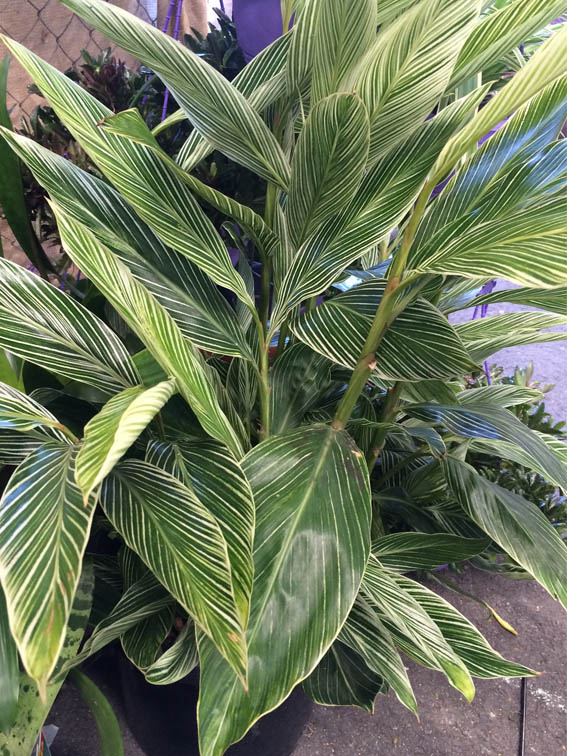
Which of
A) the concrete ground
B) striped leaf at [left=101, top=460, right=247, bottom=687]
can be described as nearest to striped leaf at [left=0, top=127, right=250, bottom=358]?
striped leaf at [left=101, top=460, right=247, bottom=687]

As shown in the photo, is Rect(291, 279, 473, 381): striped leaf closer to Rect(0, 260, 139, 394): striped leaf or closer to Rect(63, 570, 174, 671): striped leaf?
Rect(0, 260, 139, 394): striped leaf

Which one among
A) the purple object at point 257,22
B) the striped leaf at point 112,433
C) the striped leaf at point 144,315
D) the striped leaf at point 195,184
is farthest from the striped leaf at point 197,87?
the purple object at point 257,22

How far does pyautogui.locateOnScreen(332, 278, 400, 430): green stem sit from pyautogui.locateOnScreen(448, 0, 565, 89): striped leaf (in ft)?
0.66

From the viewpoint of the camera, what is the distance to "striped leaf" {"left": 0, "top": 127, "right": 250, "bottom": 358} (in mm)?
535

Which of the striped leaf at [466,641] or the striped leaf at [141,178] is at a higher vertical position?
the striped leaf at [141,178]

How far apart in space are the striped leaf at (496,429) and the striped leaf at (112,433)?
1.12 ft

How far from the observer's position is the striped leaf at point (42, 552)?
30 centimetres

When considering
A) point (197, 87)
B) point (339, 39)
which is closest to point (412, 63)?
point (339, 39)

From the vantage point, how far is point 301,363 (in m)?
0.64

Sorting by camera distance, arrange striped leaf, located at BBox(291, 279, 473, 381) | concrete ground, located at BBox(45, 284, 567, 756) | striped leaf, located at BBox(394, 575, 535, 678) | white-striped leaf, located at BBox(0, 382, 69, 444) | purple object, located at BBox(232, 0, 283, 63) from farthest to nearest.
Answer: concrete ground, located at BBox(45, 284, 567, 756) → purple object, located at BBox(232, 0, 283, 63) → striped leaf, located at BBox(394, 575, 535, 678) → striped leaf, located at BBox(291, 279, 473, 381) → white-striped leaf, located at BBox(0, 382, 69, 444)

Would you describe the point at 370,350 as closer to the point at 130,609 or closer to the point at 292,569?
the point at 292,569

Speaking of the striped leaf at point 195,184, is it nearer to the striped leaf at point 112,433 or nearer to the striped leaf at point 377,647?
the striped leaf at point 112,433

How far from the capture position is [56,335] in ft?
1.57

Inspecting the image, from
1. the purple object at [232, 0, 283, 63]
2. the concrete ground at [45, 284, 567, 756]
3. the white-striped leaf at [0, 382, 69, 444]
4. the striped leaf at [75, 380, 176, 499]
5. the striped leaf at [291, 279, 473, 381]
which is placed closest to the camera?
the striped leaf at [75, 380, 176, 499]
